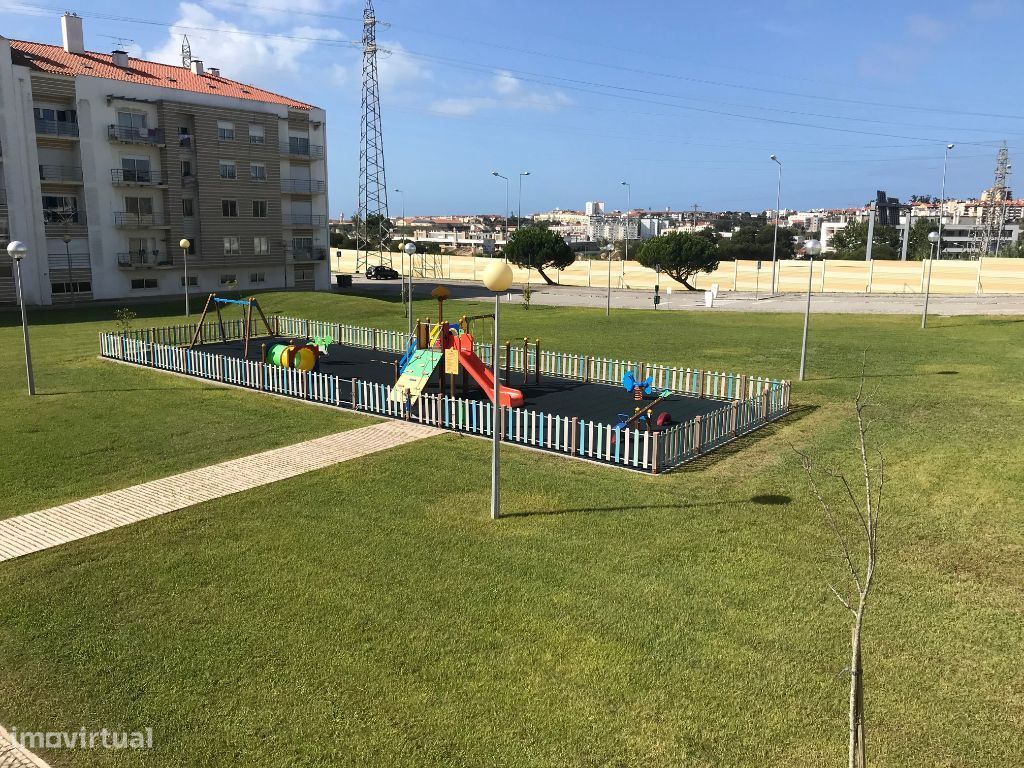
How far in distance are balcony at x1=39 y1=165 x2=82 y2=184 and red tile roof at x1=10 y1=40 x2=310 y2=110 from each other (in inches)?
209

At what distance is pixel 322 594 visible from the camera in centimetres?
931

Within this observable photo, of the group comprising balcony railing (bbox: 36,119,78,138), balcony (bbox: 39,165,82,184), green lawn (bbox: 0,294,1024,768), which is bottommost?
green lawn (bbox: 0,294,1024,768)

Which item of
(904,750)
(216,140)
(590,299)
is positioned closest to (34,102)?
(216,140)

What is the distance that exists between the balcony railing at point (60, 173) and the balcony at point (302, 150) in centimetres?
1447

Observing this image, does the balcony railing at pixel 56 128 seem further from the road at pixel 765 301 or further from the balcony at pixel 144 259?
the road at pixel 765 301

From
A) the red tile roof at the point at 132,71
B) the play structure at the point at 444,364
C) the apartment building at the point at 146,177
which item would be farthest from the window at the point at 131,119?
the play structure at the point at 444,364

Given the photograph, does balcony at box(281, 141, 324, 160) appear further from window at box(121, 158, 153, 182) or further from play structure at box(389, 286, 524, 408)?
play structure at box(389, 286, 524, 408)

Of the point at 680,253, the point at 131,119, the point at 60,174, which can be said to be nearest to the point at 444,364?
the point at 60,174

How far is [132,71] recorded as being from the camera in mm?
50656

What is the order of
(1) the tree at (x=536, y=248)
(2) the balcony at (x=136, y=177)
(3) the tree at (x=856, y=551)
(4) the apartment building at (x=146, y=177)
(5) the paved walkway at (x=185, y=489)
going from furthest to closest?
(1) the tree at (x=536, y=248) → (2) the balcony at (x=136, y=177) → (4) the apartment building at (x=146, y=177) → (5) the paved walkway at (x=185, y=489) → (3) the tree at (x=856, y=551)

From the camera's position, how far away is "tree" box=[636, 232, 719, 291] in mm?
67250

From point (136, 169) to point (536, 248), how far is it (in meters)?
35.8

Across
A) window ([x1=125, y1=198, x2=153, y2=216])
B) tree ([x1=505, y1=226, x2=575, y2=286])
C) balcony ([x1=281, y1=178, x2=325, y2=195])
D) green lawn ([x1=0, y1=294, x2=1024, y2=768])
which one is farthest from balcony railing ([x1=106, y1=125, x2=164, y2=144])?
green lawn ([x1=0, y1=294, x2=1024, y2=768])

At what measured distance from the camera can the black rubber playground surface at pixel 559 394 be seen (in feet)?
62.8
